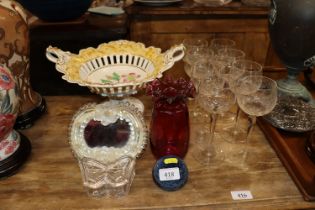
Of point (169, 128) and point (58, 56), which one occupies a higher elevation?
point (58, 56)

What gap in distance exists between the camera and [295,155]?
899mm

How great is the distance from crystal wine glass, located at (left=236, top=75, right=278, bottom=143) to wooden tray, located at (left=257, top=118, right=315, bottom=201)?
0.29ft

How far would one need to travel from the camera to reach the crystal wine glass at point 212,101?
2.99 feet

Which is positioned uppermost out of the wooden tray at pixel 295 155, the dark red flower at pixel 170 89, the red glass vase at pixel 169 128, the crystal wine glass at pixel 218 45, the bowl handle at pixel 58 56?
the bowl handle at pixel 58 56

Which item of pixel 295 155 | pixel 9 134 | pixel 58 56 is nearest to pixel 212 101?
pixel 295 155

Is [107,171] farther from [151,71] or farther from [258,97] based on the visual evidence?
[258,97]

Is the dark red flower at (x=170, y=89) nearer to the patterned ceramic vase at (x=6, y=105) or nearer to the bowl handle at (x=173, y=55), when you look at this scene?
the bowl handle at (x=173, y=55)

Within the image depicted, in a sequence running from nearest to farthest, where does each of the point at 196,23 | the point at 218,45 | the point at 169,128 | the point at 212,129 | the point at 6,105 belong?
1. the point at 6,105
2. the point at 169,128
3. the point at 212,129
4. the point at 218,45
5. the point at 196,23

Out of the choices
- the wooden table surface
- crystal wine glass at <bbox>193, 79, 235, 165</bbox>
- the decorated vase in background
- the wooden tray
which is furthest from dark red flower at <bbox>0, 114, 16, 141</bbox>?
the wooden tray

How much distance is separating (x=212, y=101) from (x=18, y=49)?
2.02 ft

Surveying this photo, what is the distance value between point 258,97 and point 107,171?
51cm

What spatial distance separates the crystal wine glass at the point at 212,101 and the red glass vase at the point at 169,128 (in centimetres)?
7

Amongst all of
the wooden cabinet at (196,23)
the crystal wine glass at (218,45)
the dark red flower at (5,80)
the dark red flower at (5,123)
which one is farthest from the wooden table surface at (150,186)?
the wooden cabinet at (196,23)

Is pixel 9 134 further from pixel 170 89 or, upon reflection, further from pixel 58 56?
pixel 170 89
